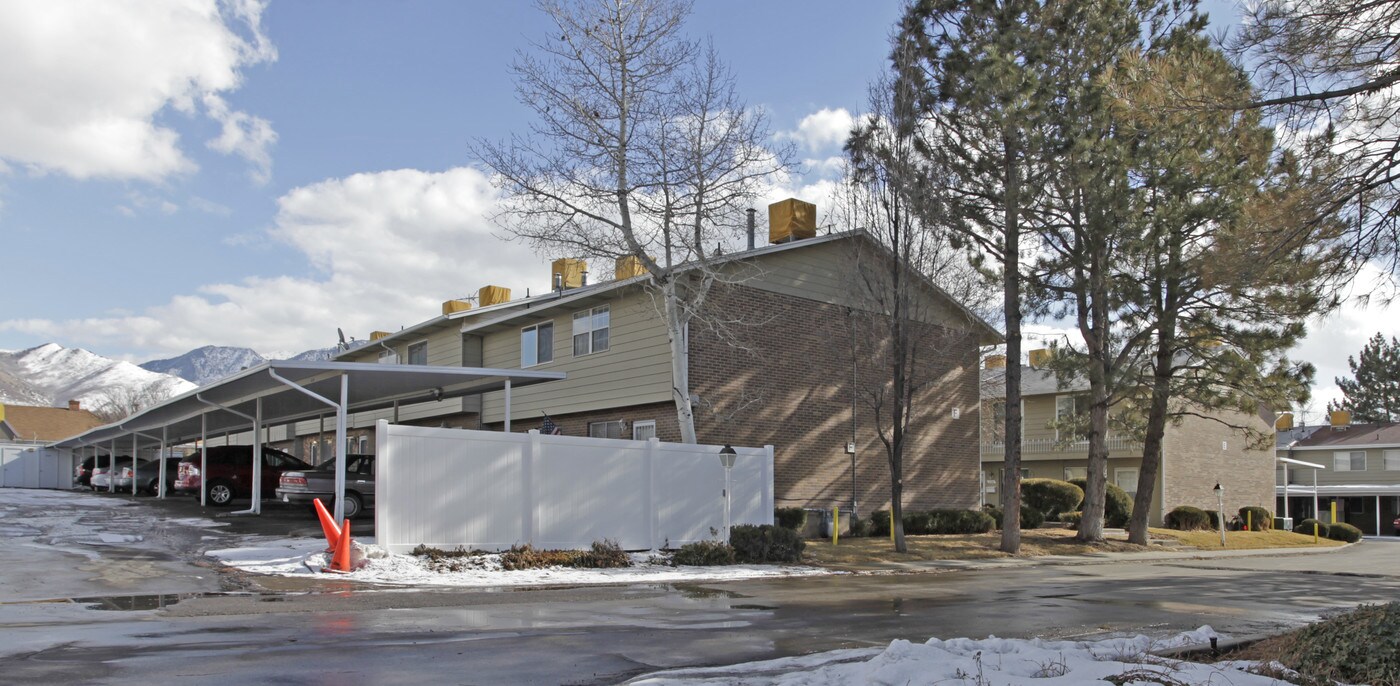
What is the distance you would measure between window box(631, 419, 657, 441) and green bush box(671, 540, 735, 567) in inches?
236

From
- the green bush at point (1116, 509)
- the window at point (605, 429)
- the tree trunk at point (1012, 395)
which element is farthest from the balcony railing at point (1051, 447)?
the window at point (605, 429)

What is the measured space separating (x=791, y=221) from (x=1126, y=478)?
23407 millimetres

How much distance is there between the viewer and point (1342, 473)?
60219 millimetres

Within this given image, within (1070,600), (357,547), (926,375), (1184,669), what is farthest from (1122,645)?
(926,375)

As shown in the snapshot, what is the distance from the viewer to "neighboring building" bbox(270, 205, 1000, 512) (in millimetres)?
24516

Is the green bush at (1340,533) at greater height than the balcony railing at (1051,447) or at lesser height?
lesser

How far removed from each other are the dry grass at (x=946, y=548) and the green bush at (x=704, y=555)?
→ 1.94 m

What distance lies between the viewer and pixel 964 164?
24.2 m

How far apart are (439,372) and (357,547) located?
170 inches

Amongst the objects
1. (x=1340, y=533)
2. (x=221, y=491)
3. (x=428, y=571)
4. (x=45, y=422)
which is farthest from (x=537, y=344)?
(x=45, y=422)

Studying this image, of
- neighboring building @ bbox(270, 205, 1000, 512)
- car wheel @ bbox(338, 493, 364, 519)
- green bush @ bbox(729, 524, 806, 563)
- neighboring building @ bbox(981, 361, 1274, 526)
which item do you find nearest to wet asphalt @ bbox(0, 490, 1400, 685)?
green bush @ bbox(729, 524, 806, 563)

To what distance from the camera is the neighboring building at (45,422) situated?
258 ft

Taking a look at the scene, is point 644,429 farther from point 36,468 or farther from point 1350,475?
point 1350,475

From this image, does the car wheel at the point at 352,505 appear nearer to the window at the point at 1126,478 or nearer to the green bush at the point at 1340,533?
the window at the point at 1126,478
